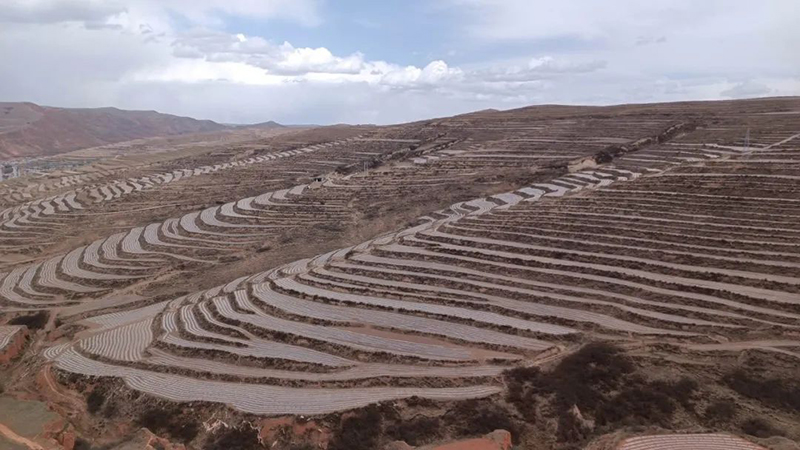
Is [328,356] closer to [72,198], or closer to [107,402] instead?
[107,402]

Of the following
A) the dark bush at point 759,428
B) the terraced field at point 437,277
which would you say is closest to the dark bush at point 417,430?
the terraced field at point 437,277

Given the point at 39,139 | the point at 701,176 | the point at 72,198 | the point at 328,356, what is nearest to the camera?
the point at 328,356

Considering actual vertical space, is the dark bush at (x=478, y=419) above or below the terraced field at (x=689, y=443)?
below

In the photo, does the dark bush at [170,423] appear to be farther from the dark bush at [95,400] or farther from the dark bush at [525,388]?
the dark bush at [525,388]

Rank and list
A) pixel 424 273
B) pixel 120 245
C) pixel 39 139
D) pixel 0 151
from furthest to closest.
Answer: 1. pixel 39 139
2. pixel 0 151
3. pixel 120 245
4. pixel 424 273

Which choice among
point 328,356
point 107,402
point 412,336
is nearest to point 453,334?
point 412,336

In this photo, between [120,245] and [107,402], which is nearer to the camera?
[107,402]

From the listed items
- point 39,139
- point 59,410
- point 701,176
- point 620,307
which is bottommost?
point 59,410

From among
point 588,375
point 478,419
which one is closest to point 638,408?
point 588,375
